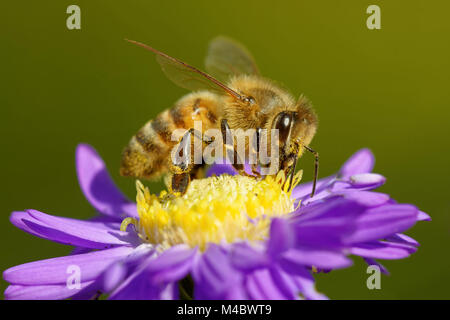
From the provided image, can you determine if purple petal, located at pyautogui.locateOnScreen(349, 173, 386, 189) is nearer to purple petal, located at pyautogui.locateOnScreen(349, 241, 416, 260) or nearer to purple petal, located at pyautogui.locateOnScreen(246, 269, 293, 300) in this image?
purple petal, located at pyautogui.locateOnScreen(349, 241, 416, 260)

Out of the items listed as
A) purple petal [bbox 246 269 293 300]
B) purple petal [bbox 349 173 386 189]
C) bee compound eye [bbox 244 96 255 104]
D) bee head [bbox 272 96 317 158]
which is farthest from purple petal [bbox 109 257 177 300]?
purple petal [bbox 349 173 386 189]

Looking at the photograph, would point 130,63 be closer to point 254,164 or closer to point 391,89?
point 391,89

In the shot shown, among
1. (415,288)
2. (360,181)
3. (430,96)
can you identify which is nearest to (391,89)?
Result: (430,96)

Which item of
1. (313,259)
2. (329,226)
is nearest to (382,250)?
(329,226)

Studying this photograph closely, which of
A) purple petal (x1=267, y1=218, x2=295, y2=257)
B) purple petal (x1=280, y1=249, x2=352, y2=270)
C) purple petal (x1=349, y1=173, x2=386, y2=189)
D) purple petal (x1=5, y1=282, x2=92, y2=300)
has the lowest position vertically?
purple petal (x1=5, y1=282, x2=92, y2=300)

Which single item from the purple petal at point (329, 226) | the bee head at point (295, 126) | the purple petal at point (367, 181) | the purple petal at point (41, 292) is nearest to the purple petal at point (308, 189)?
the purple petal at point (367, 181)
